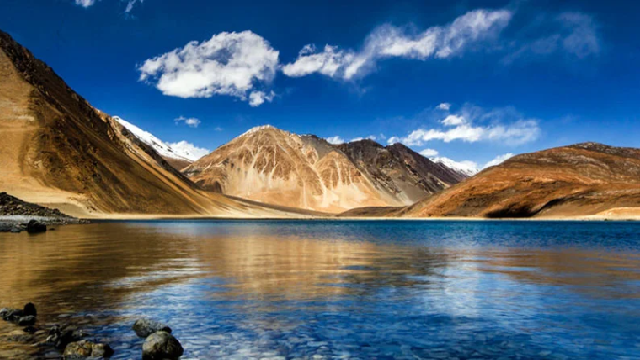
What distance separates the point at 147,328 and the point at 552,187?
145350mm

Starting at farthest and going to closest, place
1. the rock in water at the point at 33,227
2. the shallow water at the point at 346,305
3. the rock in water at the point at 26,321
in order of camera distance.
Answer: the rock in water at the point at 33,227 → the rock in water at the point at 26,321 → the shallow water at the point at 346,305

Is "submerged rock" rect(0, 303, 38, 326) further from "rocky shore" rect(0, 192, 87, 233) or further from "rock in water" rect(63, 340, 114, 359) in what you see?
"rocky shore" rect(0, 192, 87, 233)

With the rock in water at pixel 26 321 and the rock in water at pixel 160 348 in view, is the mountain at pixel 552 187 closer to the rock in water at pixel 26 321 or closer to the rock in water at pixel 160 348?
the rock in water at pixel 160 348

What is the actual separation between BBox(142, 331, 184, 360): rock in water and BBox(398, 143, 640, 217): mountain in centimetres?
12870

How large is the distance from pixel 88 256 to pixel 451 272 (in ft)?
61.3

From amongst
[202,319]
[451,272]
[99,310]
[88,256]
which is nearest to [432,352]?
[202,319]

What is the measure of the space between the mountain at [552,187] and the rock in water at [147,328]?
128m

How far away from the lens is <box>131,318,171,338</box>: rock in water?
1070 centimetres

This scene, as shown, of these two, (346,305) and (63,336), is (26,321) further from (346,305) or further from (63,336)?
(346,305)

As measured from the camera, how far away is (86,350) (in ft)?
31.0

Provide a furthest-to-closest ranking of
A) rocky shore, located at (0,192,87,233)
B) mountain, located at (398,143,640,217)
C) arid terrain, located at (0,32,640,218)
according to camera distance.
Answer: mountain, located at (398,143,640,217) < arid terrain, located at (0,32,640,218) < rocky shore, located at (0,192,87,233)

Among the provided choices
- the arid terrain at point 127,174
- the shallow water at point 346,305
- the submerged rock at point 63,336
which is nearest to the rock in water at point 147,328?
the shallow water at point 346,305

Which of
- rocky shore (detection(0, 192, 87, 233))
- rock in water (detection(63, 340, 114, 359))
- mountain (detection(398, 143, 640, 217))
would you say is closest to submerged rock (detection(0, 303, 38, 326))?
rock in water (detection(63, 340, 114, 359))

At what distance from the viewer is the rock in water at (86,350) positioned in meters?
9.30
